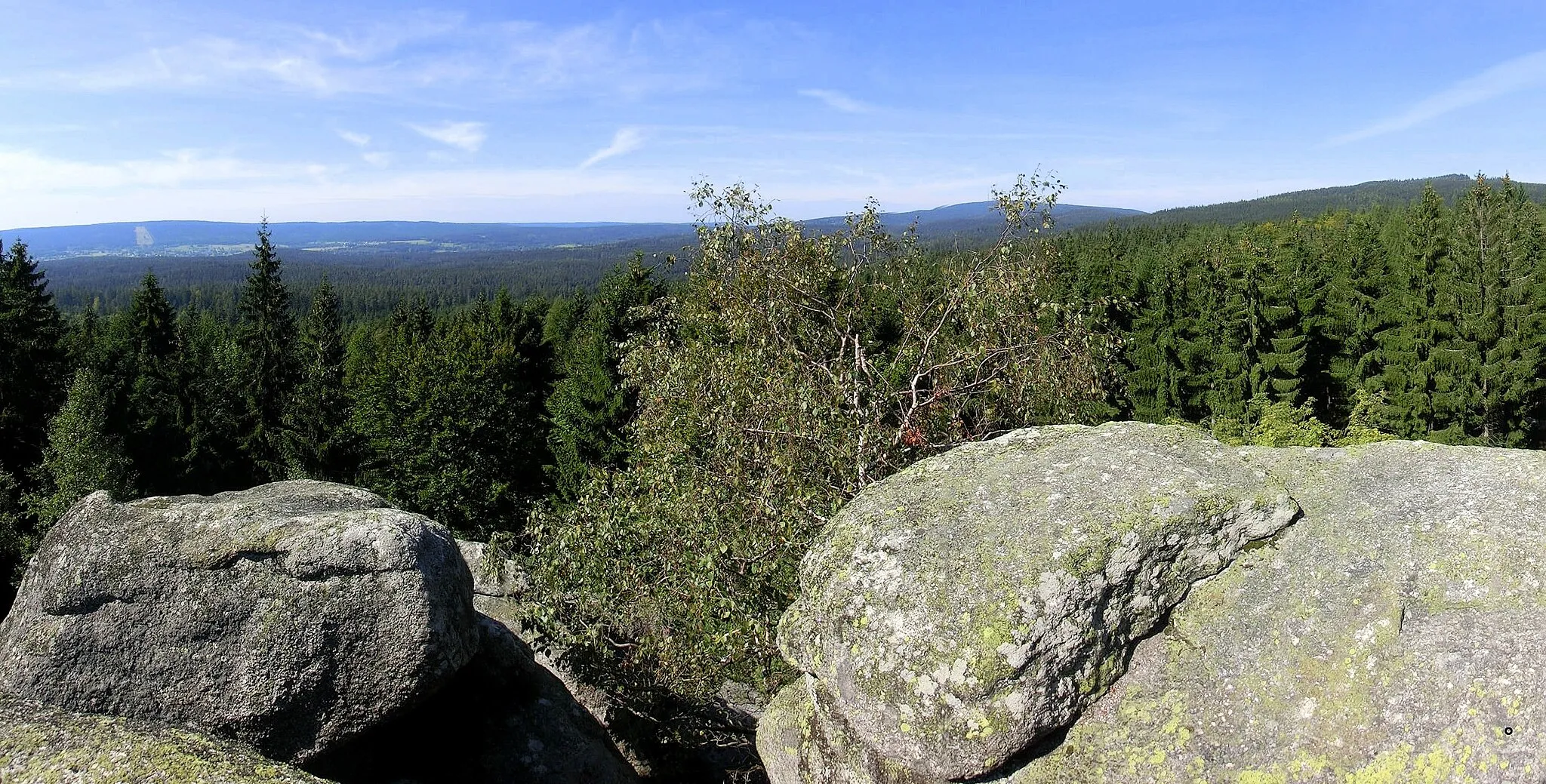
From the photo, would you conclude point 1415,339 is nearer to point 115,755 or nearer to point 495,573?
point 495,573

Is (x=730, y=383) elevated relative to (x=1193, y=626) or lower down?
elevated

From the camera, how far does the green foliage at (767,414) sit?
10883 mm

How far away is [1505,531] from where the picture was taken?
659 centimetres

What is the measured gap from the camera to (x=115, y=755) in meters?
4.57

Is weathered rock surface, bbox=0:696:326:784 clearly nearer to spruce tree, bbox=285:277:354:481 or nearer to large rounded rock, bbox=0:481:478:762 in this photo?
large rounded rock, bbox=0:481:478:762

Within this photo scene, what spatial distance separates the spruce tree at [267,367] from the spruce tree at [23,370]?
758 cm

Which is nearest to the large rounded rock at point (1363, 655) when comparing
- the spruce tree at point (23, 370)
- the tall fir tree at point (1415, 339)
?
the spruce tree at point (23, 370)

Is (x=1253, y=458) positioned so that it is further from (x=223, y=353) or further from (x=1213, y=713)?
(x=223, y=353)

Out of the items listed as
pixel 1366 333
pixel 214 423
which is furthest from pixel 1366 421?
pixel 214 423

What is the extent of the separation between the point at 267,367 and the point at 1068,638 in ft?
147

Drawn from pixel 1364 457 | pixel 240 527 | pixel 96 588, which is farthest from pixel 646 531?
pixel 1364 457

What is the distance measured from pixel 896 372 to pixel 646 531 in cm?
457

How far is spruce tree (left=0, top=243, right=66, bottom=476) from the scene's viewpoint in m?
34.6

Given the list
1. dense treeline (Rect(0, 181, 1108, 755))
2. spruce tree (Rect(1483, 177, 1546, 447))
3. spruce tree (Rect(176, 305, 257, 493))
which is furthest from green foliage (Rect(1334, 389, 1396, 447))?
spruce tree (Rect(176, 305, 257, 493))
